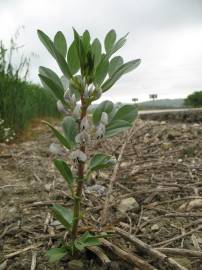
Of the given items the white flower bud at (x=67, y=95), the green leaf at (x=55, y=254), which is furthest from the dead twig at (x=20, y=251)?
the white flower bud at (x=67, y=95)

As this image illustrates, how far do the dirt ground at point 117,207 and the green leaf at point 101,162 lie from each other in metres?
0.05

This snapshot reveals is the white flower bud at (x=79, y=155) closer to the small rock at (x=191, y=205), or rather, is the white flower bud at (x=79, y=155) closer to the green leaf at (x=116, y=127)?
the green leaf at (x=116, y=127)

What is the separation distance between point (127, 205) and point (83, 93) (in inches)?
28.9

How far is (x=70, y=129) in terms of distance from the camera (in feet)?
3.70

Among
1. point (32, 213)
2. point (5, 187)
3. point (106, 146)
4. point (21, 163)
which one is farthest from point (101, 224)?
point (106, 146)

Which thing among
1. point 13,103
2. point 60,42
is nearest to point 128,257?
point 60,42

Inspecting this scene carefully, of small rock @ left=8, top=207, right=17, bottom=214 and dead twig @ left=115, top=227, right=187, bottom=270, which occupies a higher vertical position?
small rock @ left=8, top=207, right=17, bottom=214

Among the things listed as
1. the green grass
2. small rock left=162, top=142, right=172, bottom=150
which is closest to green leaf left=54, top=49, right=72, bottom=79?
small rock left=162, top=142, right=172, bottom=150

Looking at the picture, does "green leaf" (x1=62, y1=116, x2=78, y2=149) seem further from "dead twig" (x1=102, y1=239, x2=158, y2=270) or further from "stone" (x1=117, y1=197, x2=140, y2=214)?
"stone" (x1=117, y1=197, x2=140, y2=214)

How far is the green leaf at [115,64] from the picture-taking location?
1.19 m

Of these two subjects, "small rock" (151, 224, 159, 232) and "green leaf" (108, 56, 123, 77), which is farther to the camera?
"small rock" (151, 224, 159, 232)

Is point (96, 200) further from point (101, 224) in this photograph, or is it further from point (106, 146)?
point (106, 146)

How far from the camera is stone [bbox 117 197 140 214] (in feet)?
5.53

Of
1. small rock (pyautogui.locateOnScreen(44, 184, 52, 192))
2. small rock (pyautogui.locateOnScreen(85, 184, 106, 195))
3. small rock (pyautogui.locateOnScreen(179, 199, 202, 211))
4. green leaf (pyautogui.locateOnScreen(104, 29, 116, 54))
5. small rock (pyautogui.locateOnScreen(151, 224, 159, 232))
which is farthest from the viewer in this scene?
small rock (pyautogui.locateOnScreen(44, 184, 52, 192))
